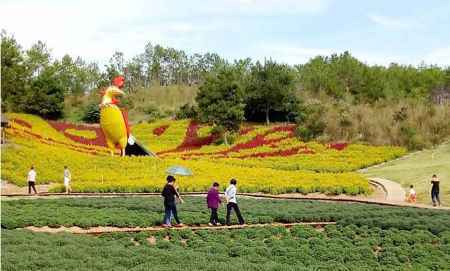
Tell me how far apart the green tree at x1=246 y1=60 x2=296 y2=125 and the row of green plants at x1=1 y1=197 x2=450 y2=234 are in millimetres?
36367

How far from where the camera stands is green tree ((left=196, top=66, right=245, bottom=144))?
54750mm

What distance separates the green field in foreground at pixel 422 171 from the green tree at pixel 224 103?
1758cm

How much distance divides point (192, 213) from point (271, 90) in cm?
4094

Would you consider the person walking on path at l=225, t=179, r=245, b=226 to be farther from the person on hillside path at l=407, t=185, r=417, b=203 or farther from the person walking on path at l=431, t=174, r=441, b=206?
the person on hillside path at l=407, t=185, r=417, b=203

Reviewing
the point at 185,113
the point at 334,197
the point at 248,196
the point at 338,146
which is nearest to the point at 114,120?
the point at 248,196

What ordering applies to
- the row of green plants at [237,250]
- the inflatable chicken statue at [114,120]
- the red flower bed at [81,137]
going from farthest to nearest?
the red flower bed at [81,137]
the inflatable chicken statue at [114,120]
the row of green plants at [237,250]

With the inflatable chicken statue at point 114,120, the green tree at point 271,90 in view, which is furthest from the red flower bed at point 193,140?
the inflatable chicken statue at point 114,120

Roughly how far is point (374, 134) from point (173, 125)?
24.1 meters

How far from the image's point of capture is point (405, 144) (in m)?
45.7

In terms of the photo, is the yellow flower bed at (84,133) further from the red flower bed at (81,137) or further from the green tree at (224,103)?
the green tree at (224,103)

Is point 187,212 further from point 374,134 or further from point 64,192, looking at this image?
point 374,134

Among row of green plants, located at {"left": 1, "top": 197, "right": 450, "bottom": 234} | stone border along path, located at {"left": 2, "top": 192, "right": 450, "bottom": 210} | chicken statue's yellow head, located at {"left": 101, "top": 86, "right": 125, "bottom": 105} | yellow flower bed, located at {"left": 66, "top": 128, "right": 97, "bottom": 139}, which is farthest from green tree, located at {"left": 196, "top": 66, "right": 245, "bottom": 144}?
row of green plants, located at {"left": 1, "top": 197, "right": 450, "bottom": 234}

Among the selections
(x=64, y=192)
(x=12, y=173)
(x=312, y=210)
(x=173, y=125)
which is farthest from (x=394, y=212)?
(x=173, y=125)

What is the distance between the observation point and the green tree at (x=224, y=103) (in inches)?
2156
